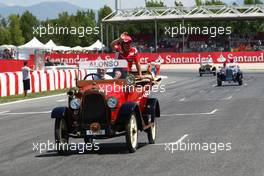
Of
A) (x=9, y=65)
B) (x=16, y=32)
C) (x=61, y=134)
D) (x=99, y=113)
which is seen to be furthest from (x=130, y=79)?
(x=16, y=32)

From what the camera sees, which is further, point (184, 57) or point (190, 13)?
point (190, 13)

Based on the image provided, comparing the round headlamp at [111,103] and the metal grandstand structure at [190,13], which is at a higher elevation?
the metal grandstand structure at [190,13]

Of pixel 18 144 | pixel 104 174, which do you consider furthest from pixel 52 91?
pixel 104 174

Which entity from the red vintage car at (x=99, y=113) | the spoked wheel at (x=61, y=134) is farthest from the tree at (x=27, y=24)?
the spoked wheel at (x=61, y=134)

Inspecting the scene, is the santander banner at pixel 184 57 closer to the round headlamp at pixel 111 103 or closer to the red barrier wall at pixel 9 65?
the red barrier wall at pixel 9 65

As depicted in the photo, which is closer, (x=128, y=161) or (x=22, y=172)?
(x=22, y=172)

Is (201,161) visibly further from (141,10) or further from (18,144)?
(141,10)

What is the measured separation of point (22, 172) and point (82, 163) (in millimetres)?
1090

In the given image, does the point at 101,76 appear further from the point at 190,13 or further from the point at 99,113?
the point at 190,13

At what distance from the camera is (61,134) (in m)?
12.5

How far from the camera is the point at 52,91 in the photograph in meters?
37.1

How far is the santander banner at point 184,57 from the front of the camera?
7231cm

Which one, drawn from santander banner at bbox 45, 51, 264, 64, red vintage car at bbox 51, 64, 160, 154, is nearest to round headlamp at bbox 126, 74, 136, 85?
red vintage car at bbox 51, 64, 160, 154

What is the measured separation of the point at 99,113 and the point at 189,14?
68789 mm
